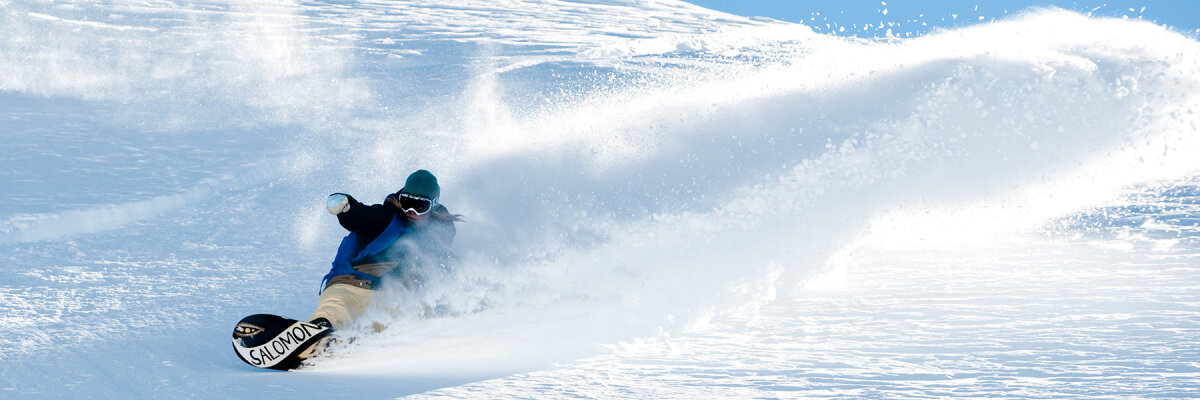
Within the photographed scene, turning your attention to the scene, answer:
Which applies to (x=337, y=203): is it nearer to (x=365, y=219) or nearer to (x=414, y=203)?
(x=365, y=219)

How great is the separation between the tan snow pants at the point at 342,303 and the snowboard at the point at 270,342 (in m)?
0.27

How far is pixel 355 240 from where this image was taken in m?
4.66

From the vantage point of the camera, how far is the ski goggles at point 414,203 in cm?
474

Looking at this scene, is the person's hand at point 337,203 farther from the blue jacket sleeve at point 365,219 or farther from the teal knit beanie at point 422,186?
the teal knit beanie at point 422,186

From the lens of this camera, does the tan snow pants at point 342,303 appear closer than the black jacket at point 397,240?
Yes

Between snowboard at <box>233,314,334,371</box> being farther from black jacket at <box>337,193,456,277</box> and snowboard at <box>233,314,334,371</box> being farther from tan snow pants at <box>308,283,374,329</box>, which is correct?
black jacket at <box>337,193,456,277</box>

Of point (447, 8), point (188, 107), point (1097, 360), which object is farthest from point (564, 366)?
point (447, 8)

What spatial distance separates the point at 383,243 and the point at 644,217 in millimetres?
3146

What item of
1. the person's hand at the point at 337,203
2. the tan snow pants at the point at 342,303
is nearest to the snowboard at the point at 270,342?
the tan snow pants at the point at 342,303

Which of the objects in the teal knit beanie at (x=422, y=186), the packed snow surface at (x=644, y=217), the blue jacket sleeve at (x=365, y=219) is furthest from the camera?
the teal knit beanie at (x=422, y=186)

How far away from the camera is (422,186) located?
4738 millimetres

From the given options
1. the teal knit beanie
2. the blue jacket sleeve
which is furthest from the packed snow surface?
the teal knit beanie

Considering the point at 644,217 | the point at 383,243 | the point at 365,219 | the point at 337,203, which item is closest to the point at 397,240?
the point at 383,243

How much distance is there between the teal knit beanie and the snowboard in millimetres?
1026
